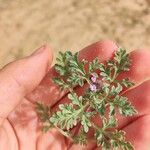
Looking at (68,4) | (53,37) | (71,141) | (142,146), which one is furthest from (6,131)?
(68,4)

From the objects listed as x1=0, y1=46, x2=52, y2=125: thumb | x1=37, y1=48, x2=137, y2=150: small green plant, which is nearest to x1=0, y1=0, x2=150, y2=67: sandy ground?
x1=0, y1=46, x2=52, y2=125: thumb

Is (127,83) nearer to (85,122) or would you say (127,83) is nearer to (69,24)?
(85,122)

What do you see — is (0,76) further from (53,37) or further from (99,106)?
(53,37)

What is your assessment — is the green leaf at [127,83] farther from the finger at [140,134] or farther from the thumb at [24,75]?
the thumb at [24,75]

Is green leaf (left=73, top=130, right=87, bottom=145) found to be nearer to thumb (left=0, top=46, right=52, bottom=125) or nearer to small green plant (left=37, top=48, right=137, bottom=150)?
small green plant (left=37, top=48, right=137, bottom=150)

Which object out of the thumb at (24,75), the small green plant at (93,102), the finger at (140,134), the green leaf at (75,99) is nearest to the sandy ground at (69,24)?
the thumb at (24,75)
